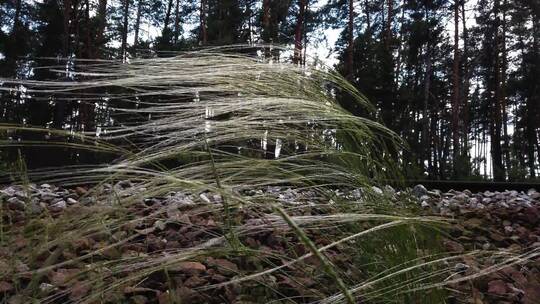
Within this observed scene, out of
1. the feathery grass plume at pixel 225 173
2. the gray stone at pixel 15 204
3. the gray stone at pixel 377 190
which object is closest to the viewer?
the feathery grass plume at pixel 225 173

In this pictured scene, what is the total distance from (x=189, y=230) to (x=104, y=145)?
3.54ft

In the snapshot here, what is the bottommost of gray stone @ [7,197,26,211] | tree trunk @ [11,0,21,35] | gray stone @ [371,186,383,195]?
gray stone @ [7,197,26,211]

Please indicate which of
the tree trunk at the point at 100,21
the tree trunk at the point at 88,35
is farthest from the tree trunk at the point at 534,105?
the tree trunk at the point at 88,35

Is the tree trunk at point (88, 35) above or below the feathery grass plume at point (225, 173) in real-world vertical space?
above

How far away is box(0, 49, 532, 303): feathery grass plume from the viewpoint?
0.54 m

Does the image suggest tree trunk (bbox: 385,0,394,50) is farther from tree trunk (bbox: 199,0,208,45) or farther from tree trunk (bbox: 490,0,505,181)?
tree trunk (bbox: 199,0,208,45)

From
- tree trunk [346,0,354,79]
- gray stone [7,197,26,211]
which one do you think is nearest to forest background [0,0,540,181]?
tree trunk [346,0,354,79]

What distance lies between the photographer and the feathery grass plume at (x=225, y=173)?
1.77 ft

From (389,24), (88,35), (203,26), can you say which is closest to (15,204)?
(88,35)

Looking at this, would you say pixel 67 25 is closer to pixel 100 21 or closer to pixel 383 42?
pixel 100 21

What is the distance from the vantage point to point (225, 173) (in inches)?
28.6

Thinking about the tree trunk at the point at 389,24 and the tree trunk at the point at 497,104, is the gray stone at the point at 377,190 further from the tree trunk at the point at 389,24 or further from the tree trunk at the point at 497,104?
the tree trunk at the point at 389,24

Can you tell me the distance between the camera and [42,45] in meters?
16.4

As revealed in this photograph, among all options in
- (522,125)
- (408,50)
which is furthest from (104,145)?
(522,125)
